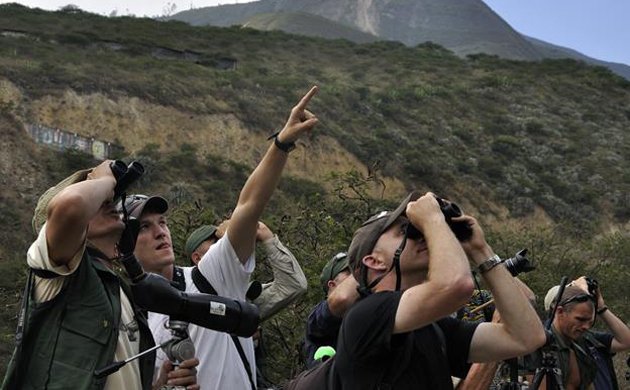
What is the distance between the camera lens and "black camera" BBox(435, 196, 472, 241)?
2.38 meters

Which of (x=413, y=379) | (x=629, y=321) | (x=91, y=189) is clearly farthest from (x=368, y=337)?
(x=629, y=321)

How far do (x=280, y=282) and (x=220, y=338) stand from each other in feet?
2.74

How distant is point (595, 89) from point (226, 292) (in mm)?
42026

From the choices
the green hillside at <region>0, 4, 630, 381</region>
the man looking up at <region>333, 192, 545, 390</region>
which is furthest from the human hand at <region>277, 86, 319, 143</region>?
the green hillside at <region>0, 4, 630, 381</region>

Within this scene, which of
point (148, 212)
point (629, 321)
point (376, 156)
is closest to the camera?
point (148, 212)

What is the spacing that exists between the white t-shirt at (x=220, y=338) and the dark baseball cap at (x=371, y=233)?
819mm

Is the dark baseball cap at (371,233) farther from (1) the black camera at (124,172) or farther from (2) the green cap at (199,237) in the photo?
(2) the green cap at (199,237)

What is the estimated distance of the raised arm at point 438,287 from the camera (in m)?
2.15

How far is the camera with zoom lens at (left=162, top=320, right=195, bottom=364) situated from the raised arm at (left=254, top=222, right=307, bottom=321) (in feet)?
5.09

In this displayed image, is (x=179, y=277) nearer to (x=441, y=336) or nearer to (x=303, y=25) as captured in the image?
(x=441, y=336)

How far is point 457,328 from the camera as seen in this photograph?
254cm

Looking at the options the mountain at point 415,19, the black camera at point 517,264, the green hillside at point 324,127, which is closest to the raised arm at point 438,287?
the black camera at point 517,264

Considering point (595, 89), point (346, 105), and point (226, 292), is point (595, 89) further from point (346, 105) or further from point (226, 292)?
point (226, 292)

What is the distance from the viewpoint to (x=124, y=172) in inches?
100
